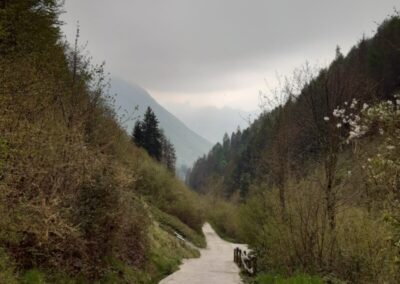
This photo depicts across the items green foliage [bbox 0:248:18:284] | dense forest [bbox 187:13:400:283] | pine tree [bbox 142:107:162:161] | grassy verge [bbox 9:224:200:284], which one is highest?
pine tree [bbox 142:107:162:161]

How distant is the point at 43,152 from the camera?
11.6 meters

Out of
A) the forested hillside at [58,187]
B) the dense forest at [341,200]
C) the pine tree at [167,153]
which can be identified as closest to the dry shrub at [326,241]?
the dense forest at [341,200]

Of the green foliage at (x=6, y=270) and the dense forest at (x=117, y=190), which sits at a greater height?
the dense forest at (x=117, y=190)

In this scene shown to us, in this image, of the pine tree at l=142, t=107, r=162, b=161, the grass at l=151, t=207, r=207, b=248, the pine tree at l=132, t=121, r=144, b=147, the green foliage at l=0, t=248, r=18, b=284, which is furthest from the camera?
the pine tree at l=132, t=121, r=144, b=147

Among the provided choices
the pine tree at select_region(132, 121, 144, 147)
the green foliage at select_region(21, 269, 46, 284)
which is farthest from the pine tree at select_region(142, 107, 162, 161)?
the green foliage at select_region(21, 269, 46, 284)

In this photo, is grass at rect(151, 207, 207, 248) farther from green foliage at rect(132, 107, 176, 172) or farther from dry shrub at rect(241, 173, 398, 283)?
green foliage at rect(132, 107, 176, 172)

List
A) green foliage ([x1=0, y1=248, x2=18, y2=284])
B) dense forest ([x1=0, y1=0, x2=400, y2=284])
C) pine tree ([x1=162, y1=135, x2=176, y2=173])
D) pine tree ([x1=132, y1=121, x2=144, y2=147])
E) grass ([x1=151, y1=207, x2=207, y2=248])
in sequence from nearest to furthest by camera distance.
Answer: green foliage ([x1=0, y1=248, x2=18, y2=284]) → dense forest ([x1=0, y1=0, x2=400, y2=284]) → grass ([x1=151, y1=207, x2=207, y2=248]) → pine tree ([x1=132, y1=121, x2=144, y2=147]) → pine tree ([x1=162, y1=135, x2=176, y2=173])

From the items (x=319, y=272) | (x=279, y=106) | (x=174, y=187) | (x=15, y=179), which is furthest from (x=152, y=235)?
(x=174, y=187)

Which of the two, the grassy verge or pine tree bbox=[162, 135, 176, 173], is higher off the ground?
pine tree bbox=[162, 135, 176, 173]

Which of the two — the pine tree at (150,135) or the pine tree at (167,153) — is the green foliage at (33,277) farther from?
the pine tree at (167,153)

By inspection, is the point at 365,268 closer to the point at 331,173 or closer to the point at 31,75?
the point at 331,173

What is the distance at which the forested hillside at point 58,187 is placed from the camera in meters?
9.95

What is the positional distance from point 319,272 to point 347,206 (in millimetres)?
2575

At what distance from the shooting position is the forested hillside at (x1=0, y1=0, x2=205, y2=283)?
392 inches
